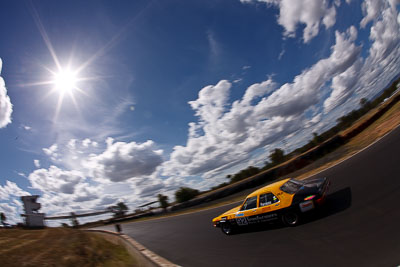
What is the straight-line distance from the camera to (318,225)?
5082 mm

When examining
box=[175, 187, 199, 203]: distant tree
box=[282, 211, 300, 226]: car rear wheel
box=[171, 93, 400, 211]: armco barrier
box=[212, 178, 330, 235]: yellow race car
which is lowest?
box=[282, 211, 300, 226]: car rear wheel

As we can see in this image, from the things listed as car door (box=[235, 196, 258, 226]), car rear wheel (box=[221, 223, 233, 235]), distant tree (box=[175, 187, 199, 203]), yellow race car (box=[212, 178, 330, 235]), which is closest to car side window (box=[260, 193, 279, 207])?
yellow race car (box=[212, 178, 330, 235])

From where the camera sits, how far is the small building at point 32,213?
16.8m

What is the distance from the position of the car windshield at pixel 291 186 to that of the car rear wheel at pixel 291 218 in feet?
2.06

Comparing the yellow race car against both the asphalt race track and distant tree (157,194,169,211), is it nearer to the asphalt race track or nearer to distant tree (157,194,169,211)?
the asphalt race track

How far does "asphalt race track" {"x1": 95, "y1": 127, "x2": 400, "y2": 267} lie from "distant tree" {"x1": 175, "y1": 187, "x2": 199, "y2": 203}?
72.9ft

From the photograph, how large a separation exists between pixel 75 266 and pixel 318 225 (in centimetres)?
597

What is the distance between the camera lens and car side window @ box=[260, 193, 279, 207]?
235 inches

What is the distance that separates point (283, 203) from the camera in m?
5.70

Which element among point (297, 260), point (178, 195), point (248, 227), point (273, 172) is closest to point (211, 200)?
point (273, 172)

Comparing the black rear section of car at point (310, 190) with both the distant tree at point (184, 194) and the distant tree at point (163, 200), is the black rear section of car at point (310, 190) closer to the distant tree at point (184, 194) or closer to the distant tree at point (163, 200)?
the distant tree at point (184, 194)

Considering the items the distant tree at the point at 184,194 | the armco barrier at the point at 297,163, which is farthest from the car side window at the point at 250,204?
the distant tree at the point at 184,194

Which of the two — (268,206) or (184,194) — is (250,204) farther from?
(184,194)

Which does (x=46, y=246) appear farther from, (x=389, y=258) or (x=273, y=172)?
(x=273, y=172)
